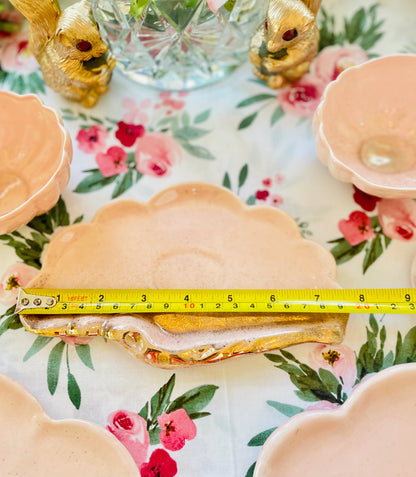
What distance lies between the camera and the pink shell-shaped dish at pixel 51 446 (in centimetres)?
60

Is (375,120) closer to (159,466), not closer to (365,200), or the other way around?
(365,200)

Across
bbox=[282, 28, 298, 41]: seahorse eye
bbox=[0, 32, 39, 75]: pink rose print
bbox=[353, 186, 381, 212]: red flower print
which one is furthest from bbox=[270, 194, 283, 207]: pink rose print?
bbox=[0, 32, 39, 75]: pink rose print

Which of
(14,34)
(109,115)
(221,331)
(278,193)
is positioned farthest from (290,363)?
(14,34)

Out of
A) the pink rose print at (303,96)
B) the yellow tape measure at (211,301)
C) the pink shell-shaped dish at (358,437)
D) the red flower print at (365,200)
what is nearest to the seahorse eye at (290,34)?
the pink rose print at (303,96)

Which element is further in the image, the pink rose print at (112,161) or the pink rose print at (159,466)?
the pink rose print at (112,161)

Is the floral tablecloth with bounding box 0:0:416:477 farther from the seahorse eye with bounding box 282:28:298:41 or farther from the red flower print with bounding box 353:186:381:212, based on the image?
the seahorse eye with bounding box 282:28:298:41

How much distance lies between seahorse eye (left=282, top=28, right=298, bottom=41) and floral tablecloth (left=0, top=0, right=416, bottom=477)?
13 centimetres

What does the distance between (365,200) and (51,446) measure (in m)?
0.52

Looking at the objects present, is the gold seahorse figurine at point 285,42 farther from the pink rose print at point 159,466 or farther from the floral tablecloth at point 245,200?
the pink rose print at point 159,466

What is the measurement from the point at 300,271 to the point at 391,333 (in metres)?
0.14

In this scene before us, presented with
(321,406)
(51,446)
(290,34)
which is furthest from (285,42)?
(51,446)

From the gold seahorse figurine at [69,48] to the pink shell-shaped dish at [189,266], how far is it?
7.7 inches

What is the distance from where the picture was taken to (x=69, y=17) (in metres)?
0.69

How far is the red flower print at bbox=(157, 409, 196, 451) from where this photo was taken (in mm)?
638
